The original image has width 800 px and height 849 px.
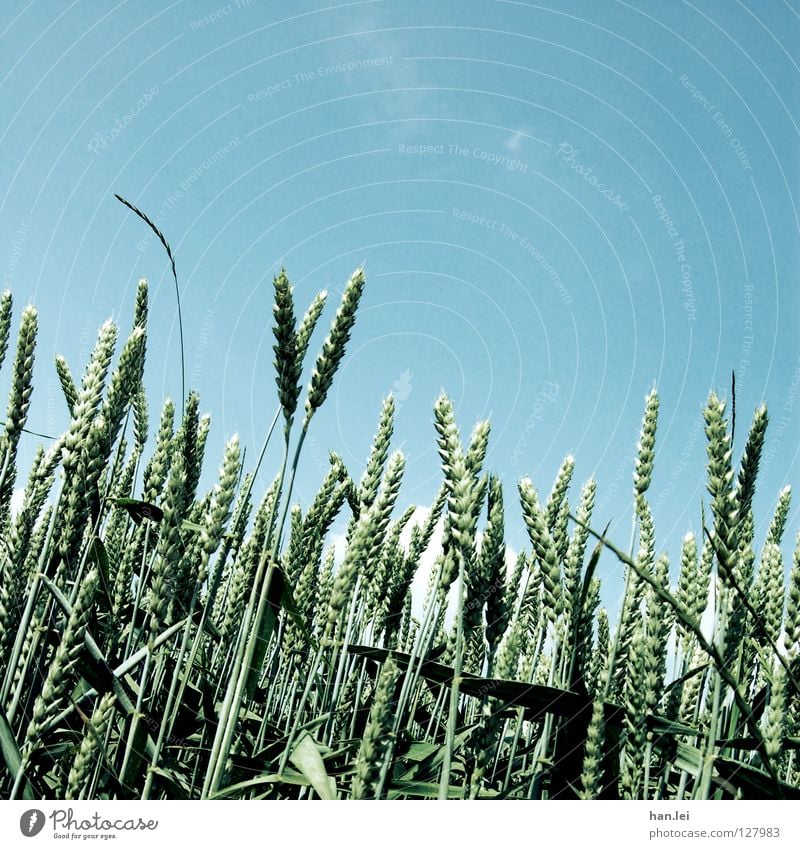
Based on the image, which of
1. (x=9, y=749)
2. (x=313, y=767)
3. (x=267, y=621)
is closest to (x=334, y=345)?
(x=267, y=621)

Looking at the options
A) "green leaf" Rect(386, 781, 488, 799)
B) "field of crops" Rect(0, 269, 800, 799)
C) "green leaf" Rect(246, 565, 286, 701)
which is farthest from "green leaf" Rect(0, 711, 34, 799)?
"green leaf" Rect(386, 781, 488, 799)

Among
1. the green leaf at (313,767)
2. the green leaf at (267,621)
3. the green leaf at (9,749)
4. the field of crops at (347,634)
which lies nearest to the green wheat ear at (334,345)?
the field of crops at (347,634)

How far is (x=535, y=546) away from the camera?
5.22 ft

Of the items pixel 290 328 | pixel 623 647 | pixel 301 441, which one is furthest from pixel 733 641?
pixel 290 328

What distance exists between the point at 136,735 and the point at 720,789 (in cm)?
136

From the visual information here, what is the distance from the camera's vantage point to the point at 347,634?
1899mm

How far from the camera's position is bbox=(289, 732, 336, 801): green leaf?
1209 mm

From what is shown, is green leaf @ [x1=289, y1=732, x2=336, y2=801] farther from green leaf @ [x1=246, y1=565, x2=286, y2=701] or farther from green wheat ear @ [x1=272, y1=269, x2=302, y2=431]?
green wheat ear @ [x1=272, y1=269, x2=302, y2=431]

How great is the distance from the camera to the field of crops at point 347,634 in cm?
128

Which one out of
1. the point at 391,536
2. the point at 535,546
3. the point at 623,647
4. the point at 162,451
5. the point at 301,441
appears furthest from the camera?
the point at 391,536

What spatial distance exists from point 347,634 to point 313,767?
2.16ft
